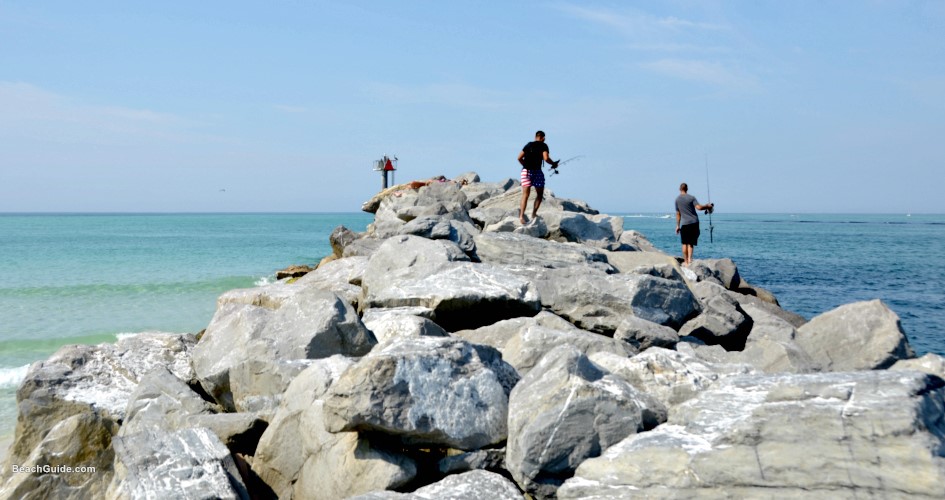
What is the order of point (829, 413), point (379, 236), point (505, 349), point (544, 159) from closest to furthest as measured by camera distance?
1. point (829, 413)
2. point (505, 349)
3. point (544, 159)
4. point (379, 236)

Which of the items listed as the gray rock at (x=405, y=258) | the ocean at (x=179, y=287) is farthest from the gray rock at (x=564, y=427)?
the ocean at (x=179, y=287)

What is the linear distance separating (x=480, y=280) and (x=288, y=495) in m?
3.57

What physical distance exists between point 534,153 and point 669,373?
26.2ft

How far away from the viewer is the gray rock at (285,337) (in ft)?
21.5

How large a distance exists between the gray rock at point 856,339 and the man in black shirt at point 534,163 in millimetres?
5931

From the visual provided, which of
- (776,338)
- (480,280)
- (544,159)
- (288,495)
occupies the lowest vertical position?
(288,495)

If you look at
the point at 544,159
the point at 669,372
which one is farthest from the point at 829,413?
the point at 544,159

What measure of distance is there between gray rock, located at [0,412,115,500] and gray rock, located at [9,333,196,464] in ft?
0.68

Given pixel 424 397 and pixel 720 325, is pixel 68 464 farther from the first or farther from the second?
pixel 720 325

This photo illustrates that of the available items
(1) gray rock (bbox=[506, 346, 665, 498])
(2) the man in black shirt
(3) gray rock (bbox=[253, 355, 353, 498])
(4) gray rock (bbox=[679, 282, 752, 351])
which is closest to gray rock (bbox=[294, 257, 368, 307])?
(2) the man in black shirt

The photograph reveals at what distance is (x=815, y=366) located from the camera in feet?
23.8

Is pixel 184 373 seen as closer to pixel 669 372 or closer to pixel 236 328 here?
pixel 236 328

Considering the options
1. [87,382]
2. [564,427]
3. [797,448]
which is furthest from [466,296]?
[797,448]

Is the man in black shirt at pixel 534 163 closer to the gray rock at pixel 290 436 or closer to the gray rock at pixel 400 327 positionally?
the gray rock at pixel 400 327
